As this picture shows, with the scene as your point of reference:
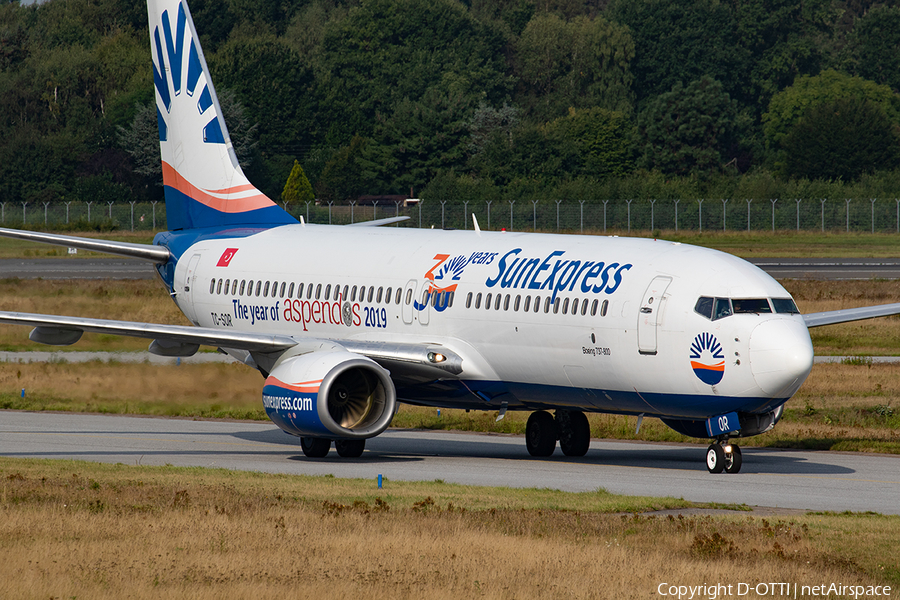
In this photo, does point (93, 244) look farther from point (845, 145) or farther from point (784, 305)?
point (845, 145)

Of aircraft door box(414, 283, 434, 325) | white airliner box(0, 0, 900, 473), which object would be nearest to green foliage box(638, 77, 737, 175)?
white airliner box(0, 0, 900, 473)

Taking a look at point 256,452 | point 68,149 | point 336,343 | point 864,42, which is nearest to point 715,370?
point 336,343

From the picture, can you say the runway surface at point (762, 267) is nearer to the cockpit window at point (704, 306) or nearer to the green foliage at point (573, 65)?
the cockpit window at point (704, 306)

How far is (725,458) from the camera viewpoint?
24031mm

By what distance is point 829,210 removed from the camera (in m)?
96.4

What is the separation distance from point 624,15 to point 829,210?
71.0 meters

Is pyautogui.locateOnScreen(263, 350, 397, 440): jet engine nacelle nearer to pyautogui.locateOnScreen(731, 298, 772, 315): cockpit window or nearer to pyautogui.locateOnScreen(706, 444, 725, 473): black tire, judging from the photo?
pyautogui.locateOnScreen(706, 444, 725, 473): black tire

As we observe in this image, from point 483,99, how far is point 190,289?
113 meters

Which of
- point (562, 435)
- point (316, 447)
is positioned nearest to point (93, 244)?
point (316, 447)

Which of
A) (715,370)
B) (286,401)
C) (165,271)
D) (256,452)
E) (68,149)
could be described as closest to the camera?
(715,370)

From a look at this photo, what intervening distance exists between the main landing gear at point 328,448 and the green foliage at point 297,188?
315 feet

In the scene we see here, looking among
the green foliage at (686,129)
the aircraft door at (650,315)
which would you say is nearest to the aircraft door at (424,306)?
the aircraft door at (650,315)

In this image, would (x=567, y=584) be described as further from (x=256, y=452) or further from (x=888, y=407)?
(x=888, y=407)

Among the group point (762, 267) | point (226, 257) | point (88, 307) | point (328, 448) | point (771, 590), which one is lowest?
point (328, 448)
